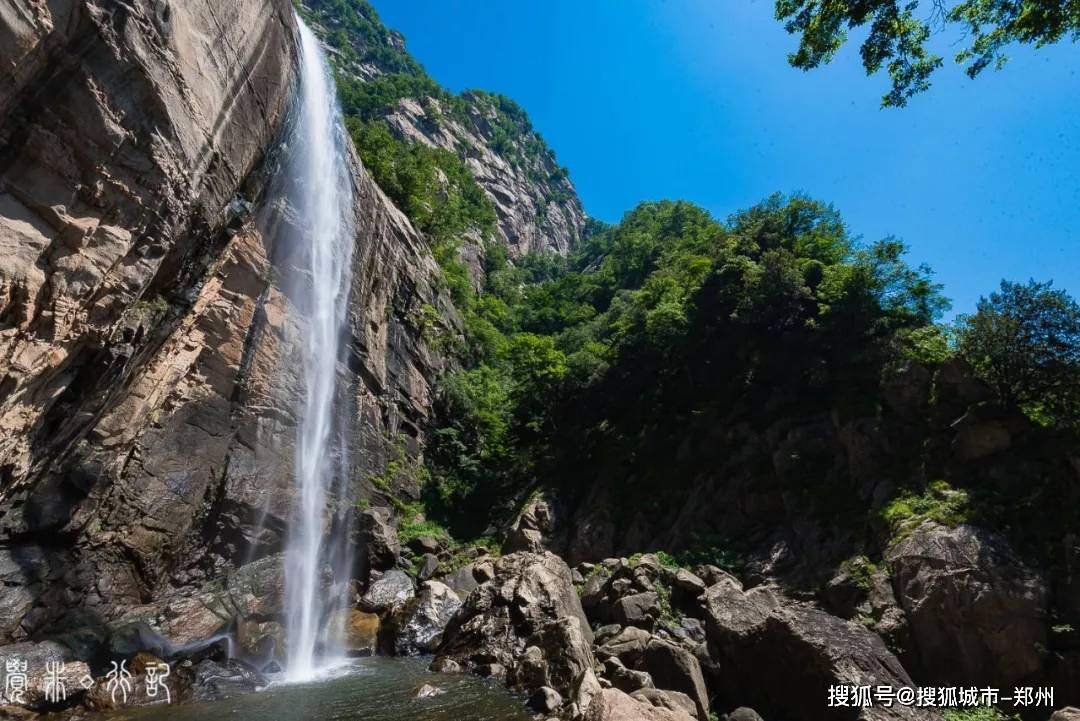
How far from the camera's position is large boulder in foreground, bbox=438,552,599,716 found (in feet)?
29.8

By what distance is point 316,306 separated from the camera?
1959cm

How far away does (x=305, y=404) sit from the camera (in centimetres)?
1842

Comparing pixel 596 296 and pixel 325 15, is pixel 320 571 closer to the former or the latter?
pixel 596 296

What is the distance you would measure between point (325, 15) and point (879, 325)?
9424 centimetres

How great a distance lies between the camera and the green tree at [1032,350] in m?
12.5

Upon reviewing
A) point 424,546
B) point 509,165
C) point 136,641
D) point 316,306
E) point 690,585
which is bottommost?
point 136,641

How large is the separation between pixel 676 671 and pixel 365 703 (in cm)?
510

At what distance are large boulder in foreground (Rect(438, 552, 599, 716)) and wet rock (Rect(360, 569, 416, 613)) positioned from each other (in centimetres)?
348

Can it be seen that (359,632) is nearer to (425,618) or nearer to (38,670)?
(425,618)

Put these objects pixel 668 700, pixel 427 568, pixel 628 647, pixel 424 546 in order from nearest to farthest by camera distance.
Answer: pixel 668 700 → pixel 628 647 → pixel 427 568 → pixel 424 546

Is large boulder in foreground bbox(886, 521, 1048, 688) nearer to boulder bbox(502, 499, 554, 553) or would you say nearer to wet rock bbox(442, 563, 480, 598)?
wet rock bbox(442, 563, 480, 598)

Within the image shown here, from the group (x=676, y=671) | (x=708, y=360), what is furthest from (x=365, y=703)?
(x=708, y=360)

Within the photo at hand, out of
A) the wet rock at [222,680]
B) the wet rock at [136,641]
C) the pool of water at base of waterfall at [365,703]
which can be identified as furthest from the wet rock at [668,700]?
the wet rock at [136,641]

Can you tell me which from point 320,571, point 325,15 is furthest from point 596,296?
point 325,15
